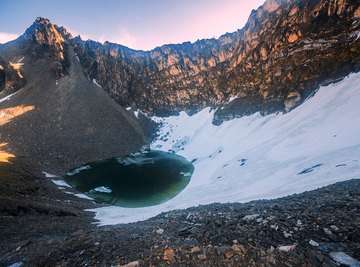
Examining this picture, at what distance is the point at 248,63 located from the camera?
3418 inches

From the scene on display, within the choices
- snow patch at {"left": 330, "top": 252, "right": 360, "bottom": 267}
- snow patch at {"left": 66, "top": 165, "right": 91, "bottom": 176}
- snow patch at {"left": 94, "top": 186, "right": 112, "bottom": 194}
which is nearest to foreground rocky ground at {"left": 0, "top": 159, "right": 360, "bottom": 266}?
snow patch at {"left": 330, "top": 252, "right": 360, "bottom": 267}

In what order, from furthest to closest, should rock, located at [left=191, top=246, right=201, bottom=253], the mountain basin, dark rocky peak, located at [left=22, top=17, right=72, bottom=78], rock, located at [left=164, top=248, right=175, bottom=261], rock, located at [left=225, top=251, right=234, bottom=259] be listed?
dark rocky peak, located at [left=22, top=17, right=72, bottom=78] → the mountain basin → rock, located at [left=191, top=246, right=201, bottom=253] → rock, located at [left=164, top=248, right=175, bottom=261] → rock, located at [left=225, top=251, right=234, bottom=259]

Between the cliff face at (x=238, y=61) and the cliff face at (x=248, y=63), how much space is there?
0.26 meters

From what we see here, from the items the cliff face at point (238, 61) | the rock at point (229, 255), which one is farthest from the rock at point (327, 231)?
the cliff face at point (238, 61)

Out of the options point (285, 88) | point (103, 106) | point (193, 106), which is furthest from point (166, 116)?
point (285, 88)

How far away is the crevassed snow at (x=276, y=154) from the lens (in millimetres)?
24141

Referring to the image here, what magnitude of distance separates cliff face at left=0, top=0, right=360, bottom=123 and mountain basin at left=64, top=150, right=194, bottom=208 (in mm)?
36880

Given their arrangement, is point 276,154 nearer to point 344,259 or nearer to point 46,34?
point 344,259

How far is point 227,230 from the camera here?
8.62m

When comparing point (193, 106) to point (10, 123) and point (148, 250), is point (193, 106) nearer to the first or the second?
point (10, 123)

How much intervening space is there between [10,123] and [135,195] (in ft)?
213

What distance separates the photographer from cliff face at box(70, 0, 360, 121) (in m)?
59.8

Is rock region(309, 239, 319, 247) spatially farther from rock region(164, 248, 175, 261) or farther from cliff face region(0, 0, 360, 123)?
cliff face region(0, 0, 360, 123)

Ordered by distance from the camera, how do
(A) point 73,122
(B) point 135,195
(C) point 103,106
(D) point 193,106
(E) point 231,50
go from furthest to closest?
1. (D) point 193,106
2. (E) point 231,50
3. (C) point 103,106
4. (A) point 73,122
5. (B) point 135,195
